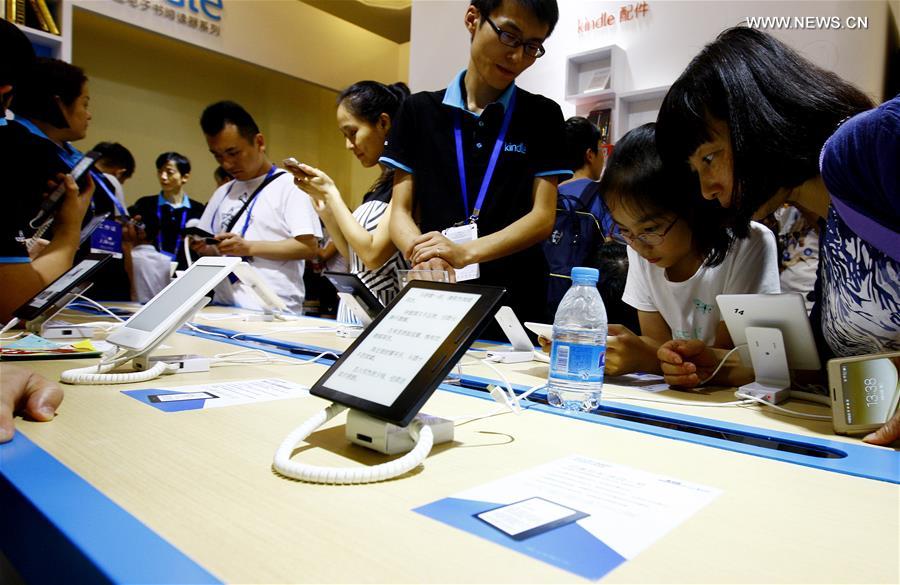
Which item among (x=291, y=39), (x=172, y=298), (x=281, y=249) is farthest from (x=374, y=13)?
(x=172, y=298)

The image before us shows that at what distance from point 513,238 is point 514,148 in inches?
14.0

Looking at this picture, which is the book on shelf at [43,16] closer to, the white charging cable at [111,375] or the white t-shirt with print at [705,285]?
the white charging cable at [111,375]

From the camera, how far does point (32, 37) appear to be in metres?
3.79

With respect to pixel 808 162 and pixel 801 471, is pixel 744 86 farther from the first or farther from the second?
pixel 801 471

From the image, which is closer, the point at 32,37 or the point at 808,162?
the point at 808,162

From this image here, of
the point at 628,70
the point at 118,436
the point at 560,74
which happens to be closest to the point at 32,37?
the point at 560,74

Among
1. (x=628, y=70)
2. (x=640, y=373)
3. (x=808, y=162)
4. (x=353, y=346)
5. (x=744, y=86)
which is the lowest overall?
(x=640, y=373)

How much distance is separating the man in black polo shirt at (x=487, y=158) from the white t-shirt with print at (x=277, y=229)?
94 cm

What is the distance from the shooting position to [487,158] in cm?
199

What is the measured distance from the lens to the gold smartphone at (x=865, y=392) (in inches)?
35.2

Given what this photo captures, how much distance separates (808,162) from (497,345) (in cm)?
104

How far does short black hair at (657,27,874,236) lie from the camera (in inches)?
42.9

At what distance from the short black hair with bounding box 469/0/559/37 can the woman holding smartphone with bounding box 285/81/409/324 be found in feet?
2.11

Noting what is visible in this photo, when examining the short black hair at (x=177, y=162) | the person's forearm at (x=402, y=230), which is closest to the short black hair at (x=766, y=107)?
the person's forearm at (x=402, y=230)
